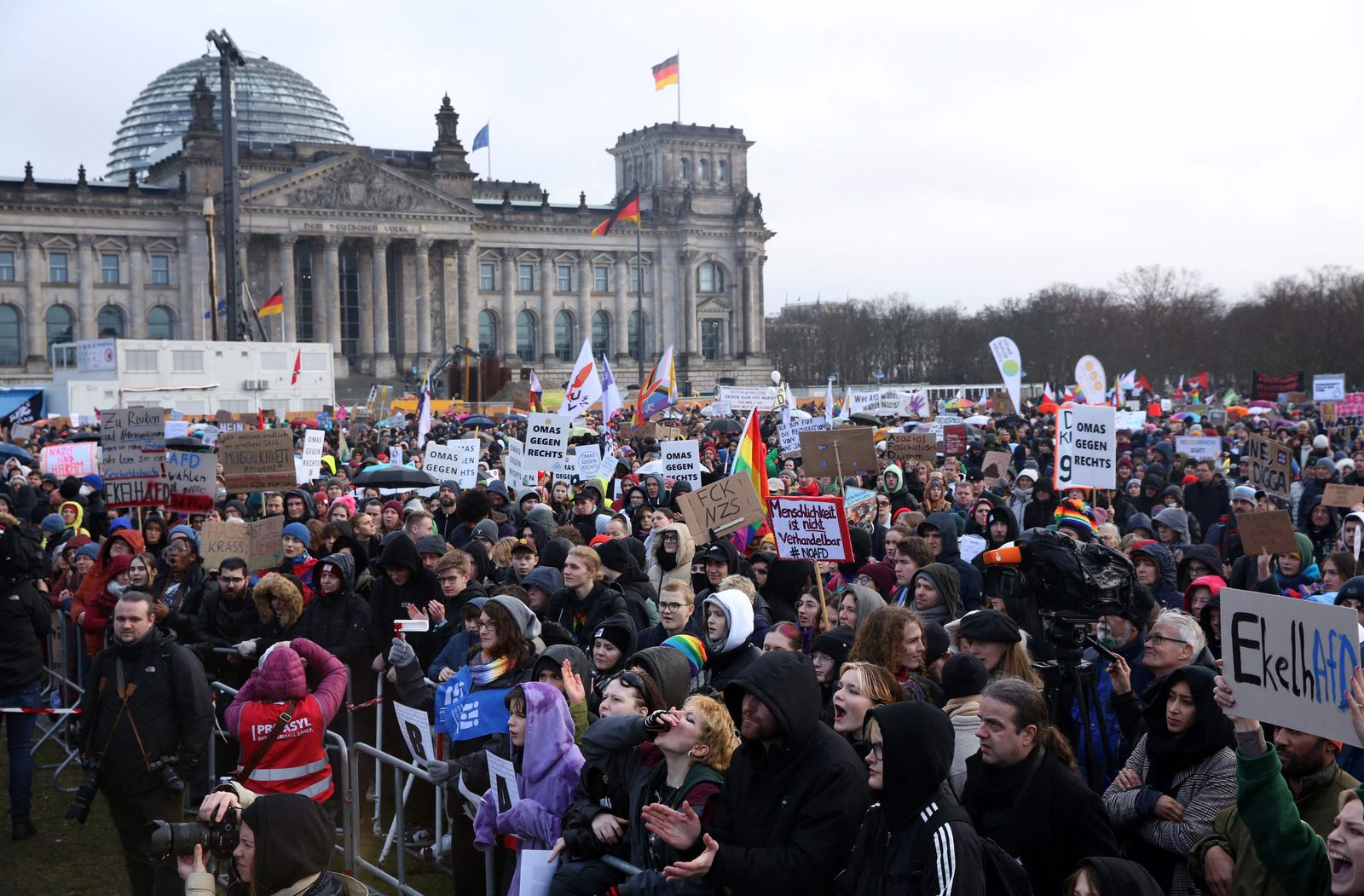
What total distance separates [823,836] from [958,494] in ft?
32.0

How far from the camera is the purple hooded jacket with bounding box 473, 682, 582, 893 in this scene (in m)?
5.42

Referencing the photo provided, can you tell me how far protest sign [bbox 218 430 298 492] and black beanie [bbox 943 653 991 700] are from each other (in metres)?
10.7

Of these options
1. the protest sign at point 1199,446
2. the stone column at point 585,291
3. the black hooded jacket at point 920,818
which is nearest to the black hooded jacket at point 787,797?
the black hooded jacket at point 920,818

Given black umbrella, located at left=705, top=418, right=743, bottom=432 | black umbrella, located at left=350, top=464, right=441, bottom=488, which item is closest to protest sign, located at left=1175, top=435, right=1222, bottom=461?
black umbrella, located at left=350, top=464, right=441, bottom=488

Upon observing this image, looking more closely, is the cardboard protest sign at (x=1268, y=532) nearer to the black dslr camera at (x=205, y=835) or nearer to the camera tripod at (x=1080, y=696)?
the camera tripod at (x=1080, y=696)

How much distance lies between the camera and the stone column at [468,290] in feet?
269

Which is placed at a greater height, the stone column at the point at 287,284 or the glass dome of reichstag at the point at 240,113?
the glass dome of reichstag at the point at 240,113

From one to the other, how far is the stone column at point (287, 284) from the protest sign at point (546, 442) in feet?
204

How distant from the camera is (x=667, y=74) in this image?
70188mm

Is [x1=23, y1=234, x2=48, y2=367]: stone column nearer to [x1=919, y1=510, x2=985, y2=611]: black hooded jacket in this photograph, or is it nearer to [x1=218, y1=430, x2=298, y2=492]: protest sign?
[x1=218, y1=430, x2=298, y2=492]: protest sign

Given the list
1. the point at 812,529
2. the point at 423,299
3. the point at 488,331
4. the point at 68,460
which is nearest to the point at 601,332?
the point at 488,331

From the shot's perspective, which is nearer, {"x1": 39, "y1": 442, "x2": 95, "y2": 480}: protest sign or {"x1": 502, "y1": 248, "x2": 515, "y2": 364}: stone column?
{"x1": 39, "y1": 442, "x2": 95, "y2": 480}: protest sign

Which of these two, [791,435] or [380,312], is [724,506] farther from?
[380,312]

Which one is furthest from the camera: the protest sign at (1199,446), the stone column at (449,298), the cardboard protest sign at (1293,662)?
the stone column at (449,298)
